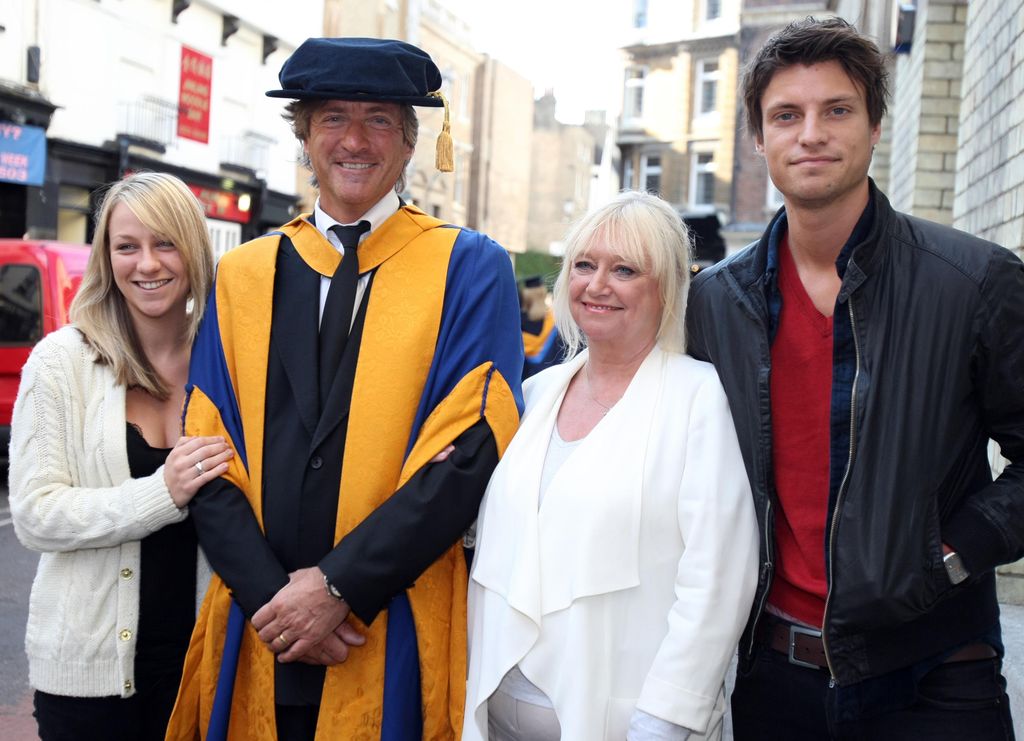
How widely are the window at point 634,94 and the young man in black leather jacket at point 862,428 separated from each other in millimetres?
28896

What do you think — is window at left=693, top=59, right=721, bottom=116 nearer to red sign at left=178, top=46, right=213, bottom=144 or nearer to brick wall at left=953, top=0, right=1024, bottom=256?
red sign at left=178, top=46, right=213, bottom=144

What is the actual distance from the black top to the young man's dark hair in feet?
5.81

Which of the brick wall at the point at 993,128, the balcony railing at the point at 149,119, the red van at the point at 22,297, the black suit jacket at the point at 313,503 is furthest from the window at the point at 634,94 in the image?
the black suit jacket at the point at 313,503

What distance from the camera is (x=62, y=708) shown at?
93.1 inches

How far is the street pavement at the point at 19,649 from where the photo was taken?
2908 mm

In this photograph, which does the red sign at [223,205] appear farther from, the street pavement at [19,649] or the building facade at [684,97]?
the building facade at [684,97]

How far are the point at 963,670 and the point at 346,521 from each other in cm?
142

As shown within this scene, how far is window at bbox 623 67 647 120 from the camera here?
30.0 m

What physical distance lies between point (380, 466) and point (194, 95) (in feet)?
51.1

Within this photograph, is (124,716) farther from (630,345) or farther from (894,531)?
(894,531)

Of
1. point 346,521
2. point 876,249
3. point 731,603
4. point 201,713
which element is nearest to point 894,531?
point 731,603

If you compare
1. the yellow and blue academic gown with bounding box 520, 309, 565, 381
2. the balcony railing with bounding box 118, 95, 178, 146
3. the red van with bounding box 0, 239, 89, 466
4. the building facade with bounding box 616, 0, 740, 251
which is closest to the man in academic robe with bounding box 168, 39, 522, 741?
the yellow and blue academic gown with bounding box 520, 309, 565, 381

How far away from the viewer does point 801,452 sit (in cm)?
214

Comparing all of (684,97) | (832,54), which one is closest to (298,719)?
(832,54)
